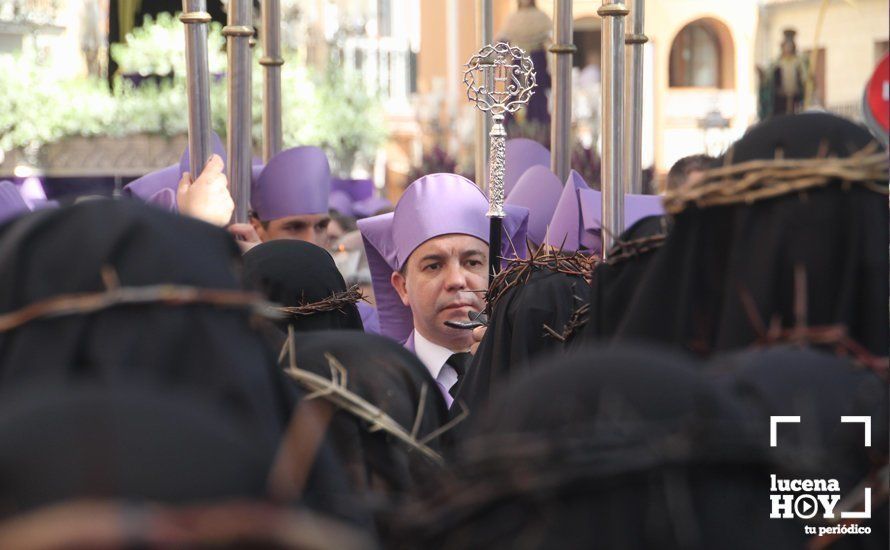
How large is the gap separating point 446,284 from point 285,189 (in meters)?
1.73

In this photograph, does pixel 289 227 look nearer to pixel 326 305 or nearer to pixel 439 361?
pixel 439 361

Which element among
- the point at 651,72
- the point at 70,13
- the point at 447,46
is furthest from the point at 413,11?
the point at 70,13

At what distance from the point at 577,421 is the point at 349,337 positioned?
1.16 metres

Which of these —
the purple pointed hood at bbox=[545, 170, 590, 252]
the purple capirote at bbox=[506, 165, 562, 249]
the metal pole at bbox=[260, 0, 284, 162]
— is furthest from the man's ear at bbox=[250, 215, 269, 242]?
the purple pointed hood at bbox=[545, 170, 590, 252]

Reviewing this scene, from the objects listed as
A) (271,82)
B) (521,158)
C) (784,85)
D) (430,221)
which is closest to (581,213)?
(430,221)

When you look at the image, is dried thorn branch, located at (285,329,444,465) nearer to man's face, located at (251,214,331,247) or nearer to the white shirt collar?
the white shirt collar

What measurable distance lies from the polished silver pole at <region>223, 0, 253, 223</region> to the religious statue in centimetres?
1864

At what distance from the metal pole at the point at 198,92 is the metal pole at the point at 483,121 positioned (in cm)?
95

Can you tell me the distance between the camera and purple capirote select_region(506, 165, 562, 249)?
5.11m

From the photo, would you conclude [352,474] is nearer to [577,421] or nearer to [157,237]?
[157,237]

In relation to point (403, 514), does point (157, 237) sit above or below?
above

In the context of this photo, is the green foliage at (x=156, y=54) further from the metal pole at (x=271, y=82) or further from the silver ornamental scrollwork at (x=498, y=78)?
the silver ornamental scrollwork at (x=498, y=78)

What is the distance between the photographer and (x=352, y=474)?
2.48 m

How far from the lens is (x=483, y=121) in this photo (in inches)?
215
